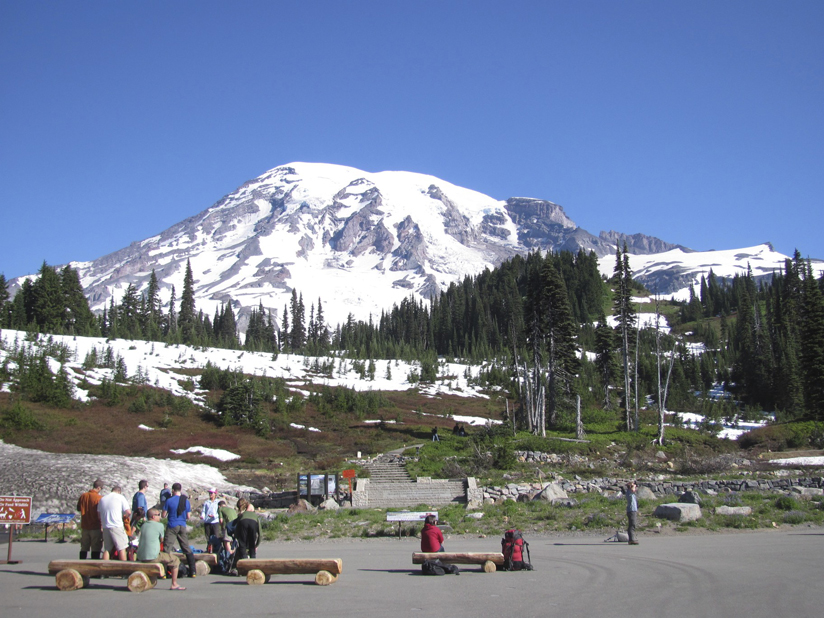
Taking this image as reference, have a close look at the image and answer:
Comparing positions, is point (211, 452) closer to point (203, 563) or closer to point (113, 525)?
point (203, 563)

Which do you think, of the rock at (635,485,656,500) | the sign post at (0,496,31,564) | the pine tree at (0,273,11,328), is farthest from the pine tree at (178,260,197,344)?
the sign post at (0,496,31,564)

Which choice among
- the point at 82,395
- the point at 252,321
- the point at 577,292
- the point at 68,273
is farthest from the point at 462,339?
the point at 82,395

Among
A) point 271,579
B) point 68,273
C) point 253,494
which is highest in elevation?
point 68,273

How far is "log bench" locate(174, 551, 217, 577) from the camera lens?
36.5 feet

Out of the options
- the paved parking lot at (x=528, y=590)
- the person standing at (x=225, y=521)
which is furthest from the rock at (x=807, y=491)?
the person standing at (x=225, y=521)

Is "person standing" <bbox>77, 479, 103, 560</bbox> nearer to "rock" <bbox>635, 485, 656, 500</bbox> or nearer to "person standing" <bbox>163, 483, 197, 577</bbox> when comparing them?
"person standing" <bbox>163, 483, 197, 577</bbox>

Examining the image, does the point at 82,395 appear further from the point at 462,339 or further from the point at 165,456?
the point at 462,339

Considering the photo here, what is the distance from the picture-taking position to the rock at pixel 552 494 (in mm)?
22878

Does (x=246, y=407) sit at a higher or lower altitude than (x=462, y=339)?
lower

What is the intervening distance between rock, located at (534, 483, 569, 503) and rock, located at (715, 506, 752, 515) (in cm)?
613

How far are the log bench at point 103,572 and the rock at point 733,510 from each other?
50.6ft

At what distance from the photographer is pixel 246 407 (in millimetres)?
48969

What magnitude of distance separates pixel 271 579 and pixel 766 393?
8284cm

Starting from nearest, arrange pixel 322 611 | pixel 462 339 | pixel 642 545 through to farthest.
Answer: pixel 322 611 → pixel 642 545 → pixel 462 339
